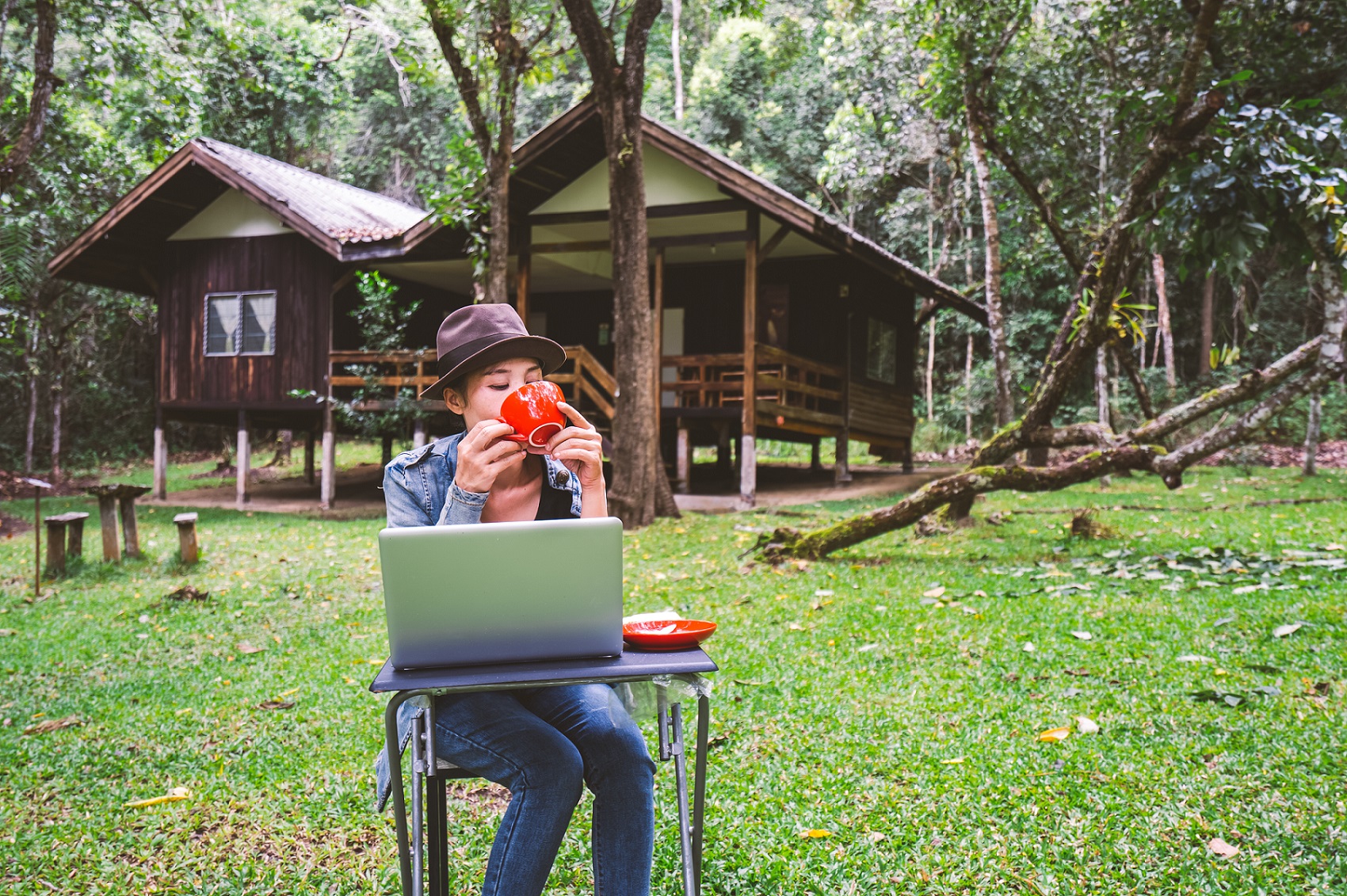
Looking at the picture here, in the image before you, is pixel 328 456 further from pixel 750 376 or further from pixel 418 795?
pixel 418 795

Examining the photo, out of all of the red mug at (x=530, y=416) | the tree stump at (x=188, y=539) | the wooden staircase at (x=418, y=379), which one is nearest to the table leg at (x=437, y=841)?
the red mug at (x=530, y=416)

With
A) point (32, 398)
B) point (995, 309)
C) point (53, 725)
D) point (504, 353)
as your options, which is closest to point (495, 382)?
point (504, 353)

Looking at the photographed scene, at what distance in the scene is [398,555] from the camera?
189 centimetres

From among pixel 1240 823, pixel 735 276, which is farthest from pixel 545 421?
pixel 735 276

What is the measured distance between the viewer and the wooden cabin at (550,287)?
13.4 m

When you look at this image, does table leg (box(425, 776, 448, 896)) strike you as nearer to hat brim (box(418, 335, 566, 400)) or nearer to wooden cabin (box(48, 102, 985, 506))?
hat brim (box(418, 335, 566, 400))

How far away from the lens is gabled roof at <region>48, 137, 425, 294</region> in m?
13.9

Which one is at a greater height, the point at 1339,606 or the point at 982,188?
the point at 982,188

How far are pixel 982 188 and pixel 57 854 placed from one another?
36.4 ft

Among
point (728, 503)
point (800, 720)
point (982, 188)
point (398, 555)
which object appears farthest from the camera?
point (728, 503)

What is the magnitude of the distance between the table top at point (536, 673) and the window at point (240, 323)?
14.9 metres

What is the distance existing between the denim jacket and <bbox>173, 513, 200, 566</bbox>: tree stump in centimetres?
728

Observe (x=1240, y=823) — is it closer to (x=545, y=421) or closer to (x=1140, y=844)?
(x=1140, y=844)

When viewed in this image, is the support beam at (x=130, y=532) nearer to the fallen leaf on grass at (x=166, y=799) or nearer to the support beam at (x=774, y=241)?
the fallen leaf on grass at (x=166, y=799)
